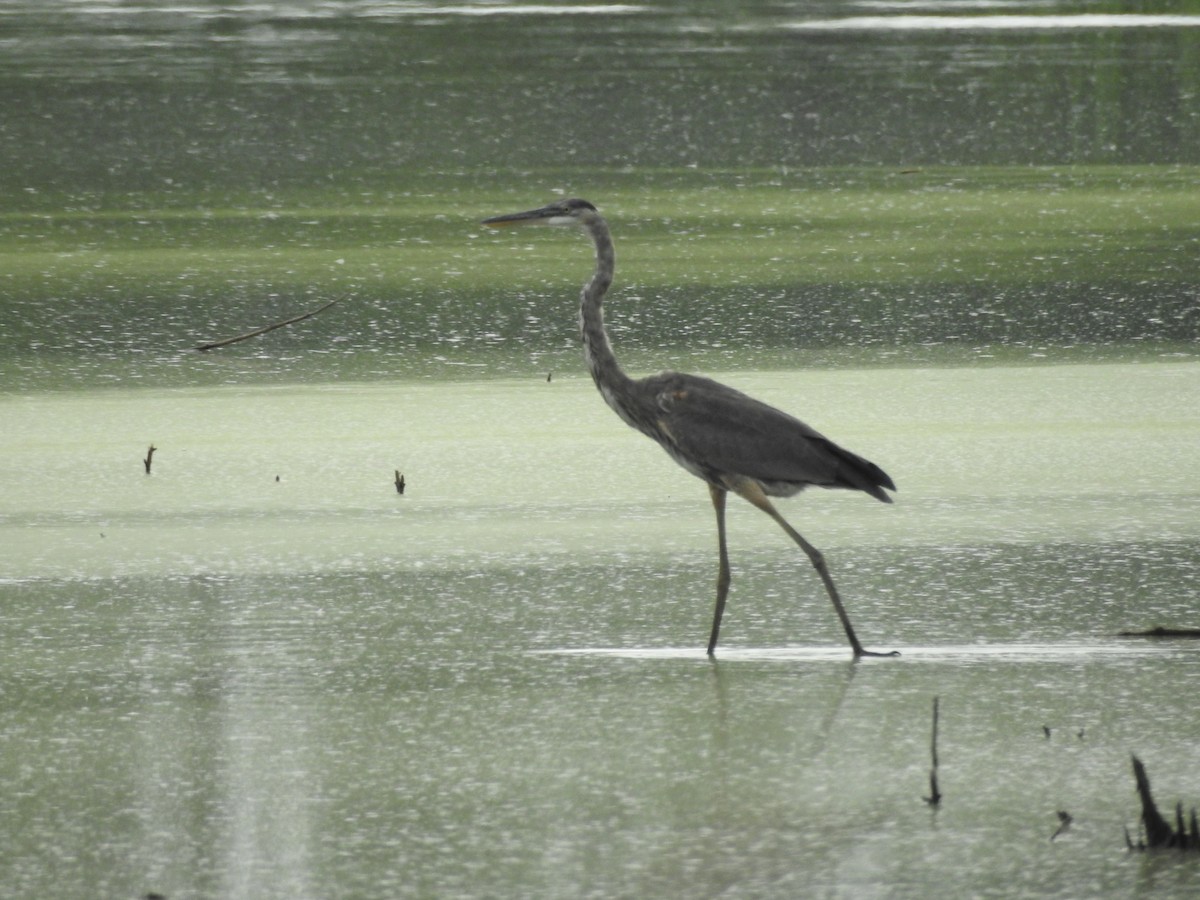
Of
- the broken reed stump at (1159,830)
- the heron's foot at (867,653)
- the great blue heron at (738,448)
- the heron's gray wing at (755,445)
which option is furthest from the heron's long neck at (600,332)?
the broken reed stump at (1159,830)

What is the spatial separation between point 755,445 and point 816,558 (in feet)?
0.71

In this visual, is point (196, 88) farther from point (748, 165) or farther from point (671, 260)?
point (671, 260)

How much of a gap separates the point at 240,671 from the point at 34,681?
318 mm

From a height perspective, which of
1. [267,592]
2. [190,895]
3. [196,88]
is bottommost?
[196,88]

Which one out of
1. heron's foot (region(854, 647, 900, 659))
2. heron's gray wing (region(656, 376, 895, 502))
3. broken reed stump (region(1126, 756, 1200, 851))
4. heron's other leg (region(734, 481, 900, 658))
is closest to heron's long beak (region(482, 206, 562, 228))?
heron's gray wing (region(656, 376, 895, 502))

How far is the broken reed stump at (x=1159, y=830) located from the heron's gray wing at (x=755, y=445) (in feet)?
3.92

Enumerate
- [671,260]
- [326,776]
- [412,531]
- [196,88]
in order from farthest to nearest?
1. [196,88]
2. [671,260]
3. [412,531]
4. [326,776]

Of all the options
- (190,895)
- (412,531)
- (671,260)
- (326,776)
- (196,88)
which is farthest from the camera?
(196,88)

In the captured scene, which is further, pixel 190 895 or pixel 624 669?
pixel 624 669

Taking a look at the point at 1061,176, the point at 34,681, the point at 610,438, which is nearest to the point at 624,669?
the point at 34,681

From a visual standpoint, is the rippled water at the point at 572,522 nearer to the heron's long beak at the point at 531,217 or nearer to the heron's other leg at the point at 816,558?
the heron's other leg at the point at 816,558

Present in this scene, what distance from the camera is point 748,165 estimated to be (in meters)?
10.7

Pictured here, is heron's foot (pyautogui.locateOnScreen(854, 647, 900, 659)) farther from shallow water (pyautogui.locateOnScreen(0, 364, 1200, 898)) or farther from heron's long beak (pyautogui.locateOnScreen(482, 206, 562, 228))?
heron's long beak (pyautogui.locateOnScreen(482, 206, 562, 228))

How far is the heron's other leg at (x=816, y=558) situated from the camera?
3.71 meters
